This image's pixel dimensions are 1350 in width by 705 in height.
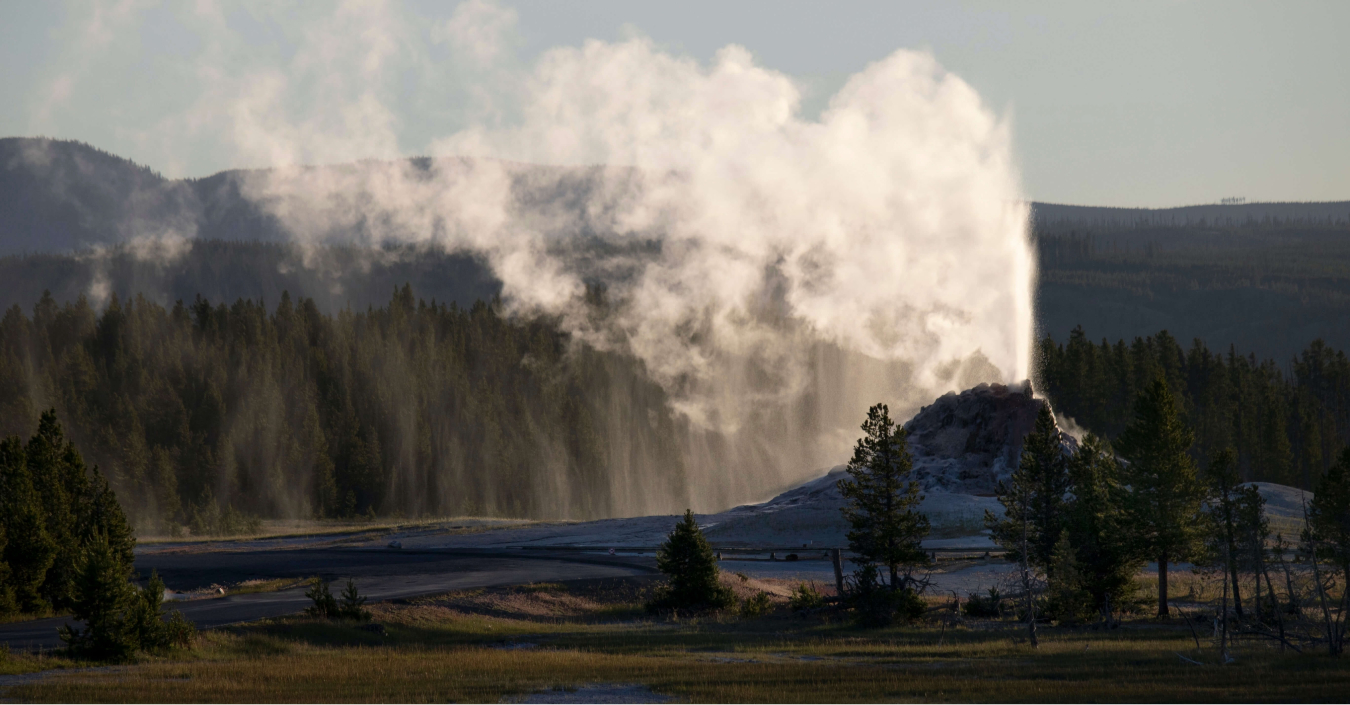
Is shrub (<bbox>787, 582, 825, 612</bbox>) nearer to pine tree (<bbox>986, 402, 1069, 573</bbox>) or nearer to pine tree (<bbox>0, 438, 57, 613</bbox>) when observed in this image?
pine tree (<bbox>986, 402, 1069, 573</bbox>)

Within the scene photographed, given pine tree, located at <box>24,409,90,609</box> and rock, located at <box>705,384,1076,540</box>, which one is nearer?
pine tree, located at <box>24,409,90,609</box>

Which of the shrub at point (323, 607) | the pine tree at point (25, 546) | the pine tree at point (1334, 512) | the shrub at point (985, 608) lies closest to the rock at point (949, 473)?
the shrub at point (985, 608)

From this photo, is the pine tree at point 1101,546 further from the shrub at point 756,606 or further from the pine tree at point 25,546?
the pine tree at point 25,546

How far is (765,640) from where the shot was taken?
3806 cm

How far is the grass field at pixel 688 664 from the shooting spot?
2381cm

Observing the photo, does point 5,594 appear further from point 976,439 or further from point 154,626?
point 976,439

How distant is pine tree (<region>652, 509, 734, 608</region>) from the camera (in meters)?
46.5

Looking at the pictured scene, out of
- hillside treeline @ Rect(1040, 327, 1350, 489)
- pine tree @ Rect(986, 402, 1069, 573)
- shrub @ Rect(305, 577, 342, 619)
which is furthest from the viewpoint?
hillside treeline @ Rect(1040, 327, 1350, 489)

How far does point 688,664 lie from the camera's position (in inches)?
1193

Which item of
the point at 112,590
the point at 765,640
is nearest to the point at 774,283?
the point at 765,640

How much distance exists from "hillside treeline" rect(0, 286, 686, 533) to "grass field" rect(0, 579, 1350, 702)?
79.8 meters

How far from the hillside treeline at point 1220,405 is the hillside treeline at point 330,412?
52.6 meters

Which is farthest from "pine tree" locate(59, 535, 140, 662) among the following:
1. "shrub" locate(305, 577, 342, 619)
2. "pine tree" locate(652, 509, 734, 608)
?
"pine tree" locate(652, 509, 734, 608)

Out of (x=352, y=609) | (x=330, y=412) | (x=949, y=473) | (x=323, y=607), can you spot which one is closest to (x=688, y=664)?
(x=352, y=609)
